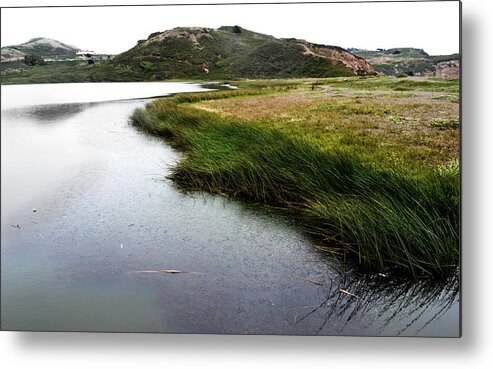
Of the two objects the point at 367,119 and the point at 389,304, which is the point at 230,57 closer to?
the point at 367,119

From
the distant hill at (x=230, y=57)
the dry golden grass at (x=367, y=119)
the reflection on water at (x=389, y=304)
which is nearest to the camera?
the reflection on water at (x=389, y=304)

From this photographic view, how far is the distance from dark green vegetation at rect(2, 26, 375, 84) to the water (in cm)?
8

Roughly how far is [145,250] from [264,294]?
2.29ft

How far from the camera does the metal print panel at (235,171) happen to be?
2.73 metres

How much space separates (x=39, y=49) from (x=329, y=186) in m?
1.80

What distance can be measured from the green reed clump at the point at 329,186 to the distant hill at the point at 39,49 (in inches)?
21.4

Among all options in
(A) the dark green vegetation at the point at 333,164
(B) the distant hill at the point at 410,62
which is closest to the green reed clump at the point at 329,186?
(A) the dark green vegetation at the point at 333,164

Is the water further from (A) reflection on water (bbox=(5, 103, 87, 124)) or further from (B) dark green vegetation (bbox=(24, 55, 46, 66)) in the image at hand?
(B) dark green vegetation (bbox=(24, 55, 46, 66))

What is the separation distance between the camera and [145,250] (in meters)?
2.87

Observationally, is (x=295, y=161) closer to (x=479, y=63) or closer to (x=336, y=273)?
(x=336, y=273)

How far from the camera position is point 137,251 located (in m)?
2.87

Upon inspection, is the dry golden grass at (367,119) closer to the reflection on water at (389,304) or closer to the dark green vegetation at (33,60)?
the reflection on water at (389,304)

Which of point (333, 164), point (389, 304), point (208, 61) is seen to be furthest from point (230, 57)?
point (389, 304)

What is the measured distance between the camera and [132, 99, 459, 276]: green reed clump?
273 cm
